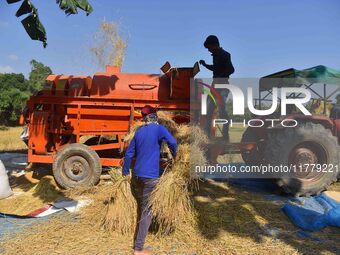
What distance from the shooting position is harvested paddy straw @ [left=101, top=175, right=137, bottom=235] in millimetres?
4684

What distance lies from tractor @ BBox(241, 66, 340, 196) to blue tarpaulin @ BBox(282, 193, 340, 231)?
318 millimetres

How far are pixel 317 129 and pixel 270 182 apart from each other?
1.62 metres

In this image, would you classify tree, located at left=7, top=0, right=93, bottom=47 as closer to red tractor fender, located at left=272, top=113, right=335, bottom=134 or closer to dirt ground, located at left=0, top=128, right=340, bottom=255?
dirt ground, located at left=0, top=128, right=340, bottom=255

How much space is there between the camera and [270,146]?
6461 millimetres

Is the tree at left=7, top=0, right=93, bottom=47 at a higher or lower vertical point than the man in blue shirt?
higher

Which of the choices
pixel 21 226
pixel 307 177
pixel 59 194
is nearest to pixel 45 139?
pixel 59 194

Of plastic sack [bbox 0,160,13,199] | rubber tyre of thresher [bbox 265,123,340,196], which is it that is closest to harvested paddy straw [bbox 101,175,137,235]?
plastic sack [bbox 0,160,13,199]

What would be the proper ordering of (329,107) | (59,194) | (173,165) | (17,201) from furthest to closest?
(329,107)
(59,194)
(17,201)
(173,165)

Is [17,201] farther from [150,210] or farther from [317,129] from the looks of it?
[317,129]

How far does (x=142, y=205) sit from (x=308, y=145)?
367 centimetres

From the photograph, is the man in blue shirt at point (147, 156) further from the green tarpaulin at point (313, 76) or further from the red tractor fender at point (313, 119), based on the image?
the green tarpaulin at point (313, 76)

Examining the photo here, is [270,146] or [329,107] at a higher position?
[329,107]

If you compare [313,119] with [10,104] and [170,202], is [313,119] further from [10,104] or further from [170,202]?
[10,104]

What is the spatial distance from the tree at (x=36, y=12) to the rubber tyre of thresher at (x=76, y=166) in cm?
205
